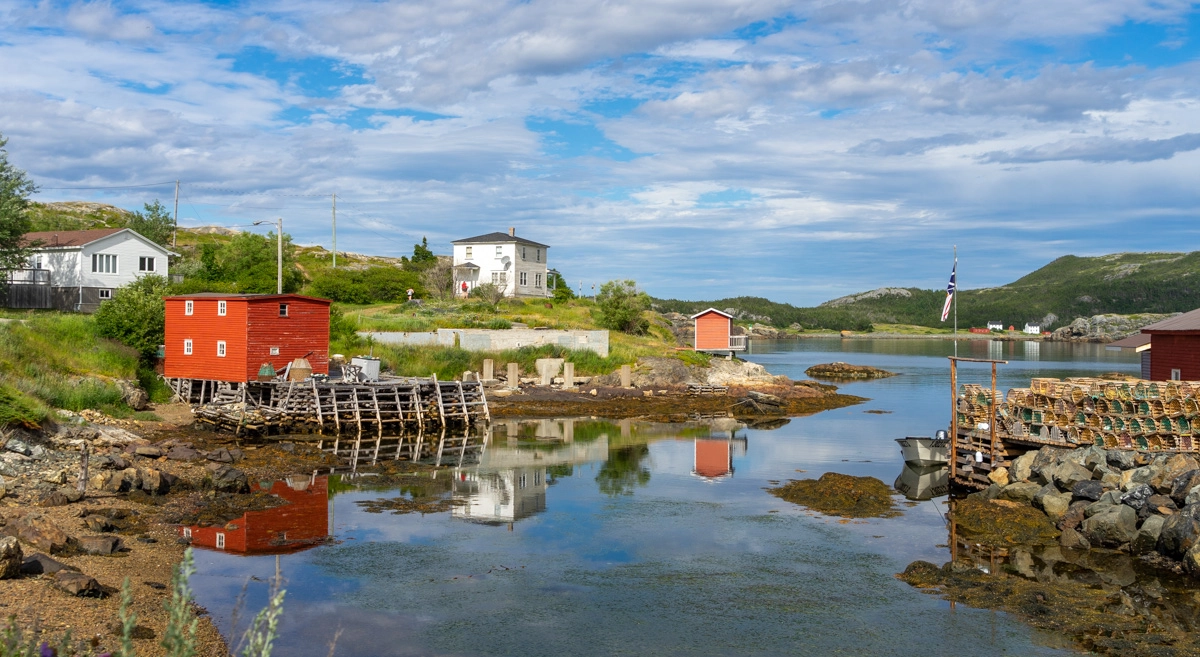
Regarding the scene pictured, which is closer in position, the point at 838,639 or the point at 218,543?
the point at 838,639

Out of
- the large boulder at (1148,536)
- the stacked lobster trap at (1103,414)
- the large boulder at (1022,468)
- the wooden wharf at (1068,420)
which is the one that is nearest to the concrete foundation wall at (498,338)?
the wooden wharf at (1068,420)

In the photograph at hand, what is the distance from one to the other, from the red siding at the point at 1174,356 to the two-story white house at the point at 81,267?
50.4m

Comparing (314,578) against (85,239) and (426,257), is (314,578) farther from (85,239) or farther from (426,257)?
(426,257)

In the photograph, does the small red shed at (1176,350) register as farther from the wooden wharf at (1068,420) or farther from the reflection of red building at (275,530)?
the reflection of red building at (275,530)

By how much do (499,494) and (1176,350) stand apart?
21.2 meters

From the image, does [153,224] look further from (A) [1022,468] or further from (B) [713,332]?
(A) [1022,468]

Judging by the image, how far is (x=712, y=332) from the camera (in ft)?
223

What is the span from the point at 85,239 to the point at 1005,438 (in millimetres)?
50897

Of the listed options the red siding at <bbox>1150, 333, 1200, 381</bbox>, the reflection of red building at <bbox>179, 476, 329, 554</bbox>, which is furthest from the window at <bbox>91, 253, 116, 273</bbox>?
the red siding at <bbox>1150, 333, 1200, 381</bbox>

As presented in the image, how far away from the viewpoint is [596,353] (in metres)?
55.4

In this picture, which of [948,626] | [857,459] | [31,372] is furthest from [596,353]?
[948,626]

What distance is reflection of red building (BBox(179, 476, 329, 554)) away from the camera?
1859 cm

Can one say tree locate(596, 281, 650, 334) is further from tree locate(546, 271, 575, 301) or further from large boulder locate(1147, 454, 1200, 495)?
large boulder locate(1147, 454, 1200, 495)

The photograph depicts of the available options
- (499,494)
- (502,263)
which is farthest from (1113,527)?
(502,263)
